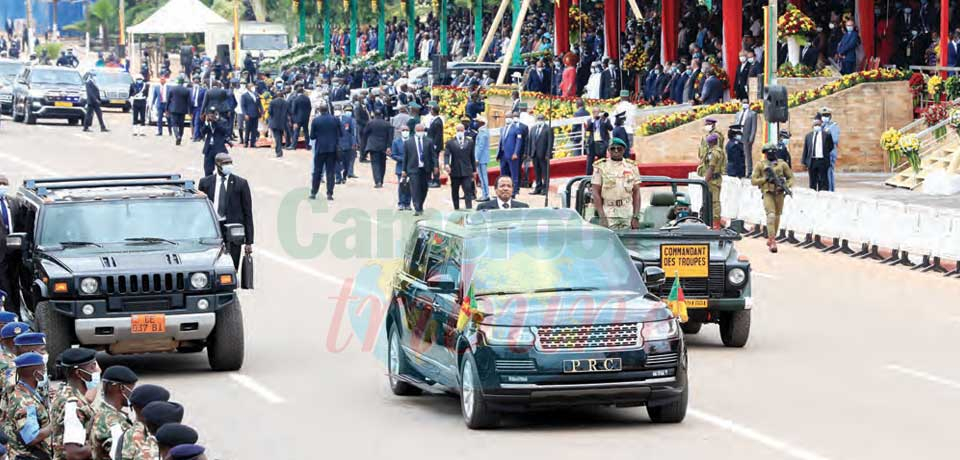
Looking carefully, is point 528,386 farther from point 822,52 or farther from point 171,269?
point 822,52

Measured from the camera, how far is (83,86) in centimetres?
5700

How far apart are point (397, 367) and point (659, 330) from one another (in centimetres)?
291

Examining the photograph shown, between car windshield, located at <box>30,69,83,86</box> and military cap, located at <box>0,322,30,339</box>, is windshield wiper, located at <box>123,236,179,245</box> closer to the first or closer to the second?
military cap, located at <box>0,322,30,339</box>

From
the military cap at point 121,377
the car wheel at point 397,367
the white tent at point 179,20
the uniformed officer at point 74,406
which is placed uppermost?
the white tent at point 179,20

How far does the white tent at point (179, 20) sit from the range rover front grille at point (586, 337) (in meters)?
72.1

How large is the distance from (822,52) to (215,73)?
37.8m

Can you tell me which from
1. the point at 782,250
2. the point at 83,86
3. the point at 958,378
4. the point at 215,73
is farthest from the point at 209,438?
the point at 215,73

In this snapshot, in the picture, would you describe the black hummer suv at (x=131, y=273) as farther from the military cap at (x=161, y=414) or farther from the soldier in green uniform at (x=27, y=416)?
the military cap at (x=161, y=414)

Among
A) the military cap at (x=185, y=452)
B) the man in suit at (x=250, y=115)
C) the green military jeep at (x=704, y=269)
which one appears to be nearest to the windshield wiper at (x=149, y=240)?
the green military jeep at (x=704, y=269)

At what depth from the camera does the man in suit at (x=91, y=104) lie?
54.4 meters

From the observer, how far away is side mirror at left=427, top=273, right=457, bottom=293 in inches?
585

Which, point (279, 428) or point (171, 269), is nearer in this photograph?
point (279, 428)

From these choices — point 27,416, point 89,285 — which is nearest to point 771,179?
point 89,285

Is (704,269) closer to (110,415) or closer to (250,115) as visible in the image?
(110,415)
